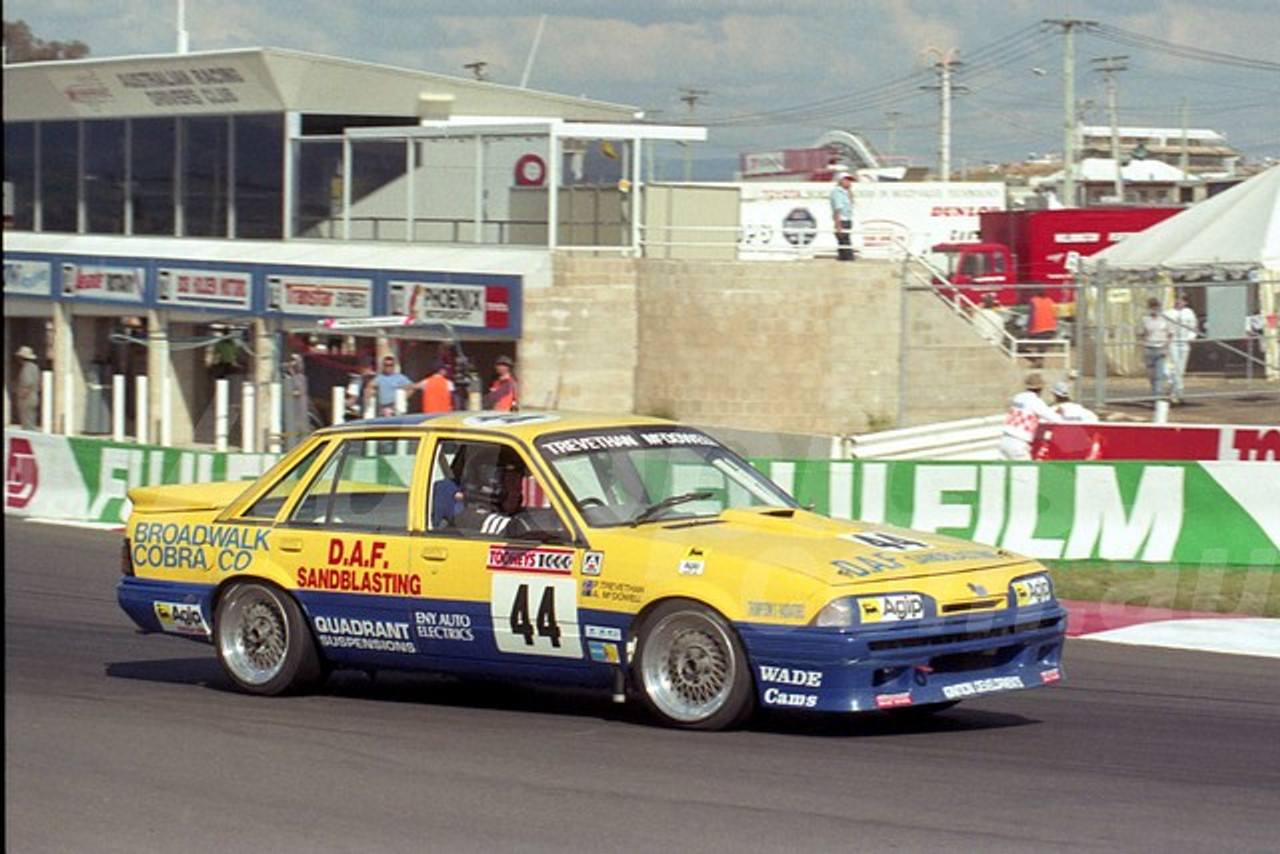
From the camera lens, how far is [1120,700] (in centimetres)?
951

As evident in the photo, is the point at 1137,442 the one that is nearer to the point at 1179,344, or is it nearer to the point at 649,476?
the point at 1179,344

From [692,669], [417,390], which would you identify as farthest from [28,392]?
[692,669]

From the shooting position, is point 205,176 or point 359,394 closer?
point 359,394

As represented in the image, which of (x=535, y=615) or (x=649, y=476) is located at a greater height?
(x=649, y=476)

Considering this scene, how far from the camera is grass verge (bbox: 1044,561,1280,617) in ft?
46.4

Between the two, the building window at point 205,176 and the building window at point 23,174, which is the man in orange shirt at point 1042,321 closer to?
the building window at point 205,176

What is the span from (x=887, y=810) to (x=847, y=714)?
2.26m

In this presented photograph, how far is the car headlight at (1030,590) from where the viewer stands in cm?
815

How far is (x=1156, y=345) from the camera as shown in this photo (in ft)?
77.9

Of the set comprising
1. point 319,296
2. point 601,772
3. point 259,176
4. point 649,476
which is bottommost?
point 601,772

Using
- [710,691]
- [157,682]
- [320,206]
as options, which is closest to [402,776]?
[710,691]

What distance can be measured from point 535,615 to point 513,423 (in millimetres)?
1096

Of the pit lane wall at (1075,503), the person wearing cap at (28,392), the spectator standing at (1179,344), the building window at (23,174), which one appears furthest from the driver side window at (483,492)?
the building window at (23,174)

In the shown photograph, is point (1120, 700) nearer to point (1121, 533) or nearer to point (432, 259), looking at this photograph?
point (1121, 533)
